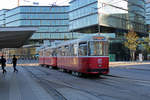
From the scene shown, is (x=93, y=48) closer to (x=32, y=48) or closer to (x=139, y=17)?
(x=139, y=17)

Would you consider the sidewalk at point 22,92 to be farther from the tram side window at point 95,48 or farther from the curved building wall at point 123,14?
the curved building wall at point 123,14

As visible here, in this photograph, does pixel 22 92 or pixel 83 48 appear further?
pixel 83 48

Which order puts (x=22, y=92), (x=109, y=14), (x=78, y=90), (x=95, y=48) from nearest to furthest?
1. (x=22, y=92)
2. (x=78, y=90)
3. (x=95, y=48)
4. (x=109, y=14)

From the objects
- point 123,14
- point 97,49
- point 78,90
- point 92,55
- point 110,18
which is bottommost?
point 78,90

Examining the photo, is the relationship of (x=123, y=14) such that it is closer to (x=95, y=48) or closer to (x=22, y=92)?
(x=95, y=48)

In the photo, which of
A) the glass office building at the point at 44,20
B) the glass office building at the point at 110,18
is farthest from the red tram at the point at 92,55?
the glass office building at the point at 44,20

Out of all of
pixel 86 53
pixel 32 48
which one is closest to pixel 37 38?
pixel 32 48

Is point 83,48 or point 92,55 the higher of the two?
point 83,48

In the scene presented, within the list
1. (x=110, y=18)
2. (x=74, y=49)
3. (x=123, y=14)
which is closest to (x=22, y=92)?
(x=74, y=49)

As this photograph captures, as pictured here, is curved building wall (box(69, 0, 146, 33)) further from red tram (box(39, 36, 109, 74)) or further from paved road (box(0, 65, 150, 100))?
paved road (box(0, 65, 150, 100))

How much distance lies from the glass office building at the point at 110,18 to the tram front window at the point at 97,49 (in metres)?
37.3

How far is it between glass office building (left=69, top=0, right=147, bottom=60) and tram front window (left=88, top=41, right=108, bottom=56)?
3733 cm

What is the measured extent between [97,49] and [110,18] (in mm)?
44027

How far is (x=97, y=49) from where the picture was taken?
15820mm
